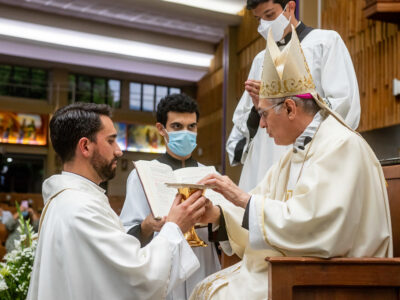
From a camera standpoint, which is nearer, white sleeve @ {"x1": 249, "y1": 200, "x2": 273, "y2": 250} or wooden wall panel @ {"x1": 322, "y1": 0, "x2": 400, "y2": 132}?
white sleeve @ {"x1": 249, "y1": 200, "x2": 273, "y2": 250}

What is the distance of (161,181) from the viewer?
8.22 ft

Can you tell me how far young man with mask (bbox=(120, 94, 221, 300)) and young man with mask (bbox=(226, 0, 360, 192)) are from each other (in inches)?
14.4

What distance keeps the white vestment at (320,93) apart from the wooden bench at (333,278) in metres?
1.15

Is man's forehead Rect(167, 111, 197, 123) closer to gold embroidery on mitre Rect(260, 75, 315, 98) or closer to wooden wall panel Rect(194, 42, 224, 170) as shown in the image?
gold embroidery on mitre Rect(260, 75, 315, 98)

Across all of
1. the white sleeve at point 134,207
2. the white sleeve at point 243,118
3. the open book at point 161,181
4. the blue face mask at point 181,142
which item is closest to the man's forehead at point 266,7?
the white sleeve at point 243,118

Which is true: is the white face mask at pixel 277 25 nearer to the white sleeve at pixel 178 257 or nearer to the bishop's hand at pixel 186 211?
the bishop's hand at pixel 186 211

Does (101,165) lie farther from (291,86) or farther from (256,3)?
(256,3)

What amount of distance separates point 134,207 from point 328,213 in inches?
51.7

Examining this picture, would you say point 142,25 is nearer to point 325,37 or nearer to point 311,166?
point 325,37

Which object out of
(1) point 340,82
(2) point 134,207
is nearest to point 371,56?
(1) point 340,82

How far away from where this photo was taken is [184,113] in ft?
10.9

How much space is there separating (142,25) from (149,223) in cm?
1027

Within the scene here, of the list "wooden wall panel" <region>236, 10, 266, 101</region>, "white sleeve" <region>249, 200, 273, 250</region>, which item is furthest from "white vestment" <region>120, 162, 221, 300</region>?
"wooden wall panel" <region>236, 10, 266, 101</region>

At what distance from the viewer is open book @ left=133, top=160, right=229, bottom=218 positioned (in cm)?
237
